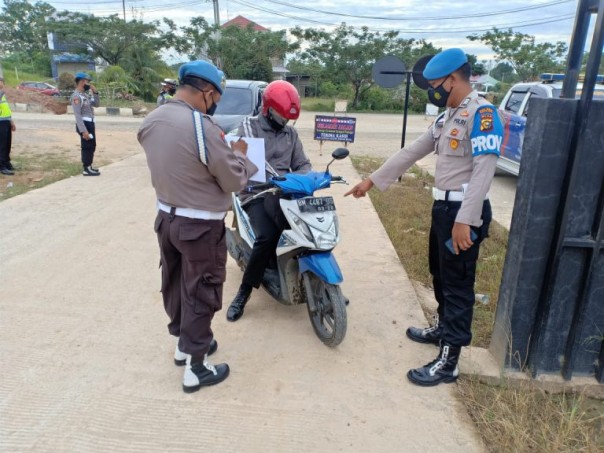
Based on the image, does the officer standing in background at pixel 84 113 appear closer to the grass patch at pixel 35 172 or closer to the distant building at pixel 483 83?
the grass patch at pixel 35 172

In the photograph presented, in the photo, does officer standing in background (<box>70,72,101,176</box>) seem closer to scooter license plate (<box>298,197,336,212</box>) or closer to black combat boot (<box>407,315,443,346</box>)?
scooter license plate (<box>298,197,336,212</box>)

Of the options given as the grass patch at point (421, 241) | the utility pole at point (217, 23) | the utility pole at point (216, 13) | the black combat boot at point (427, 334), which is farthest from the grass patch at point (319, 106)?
the black combat boot at point (427, 334)

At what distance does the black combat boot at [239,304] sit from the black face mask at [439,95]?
1.92 m

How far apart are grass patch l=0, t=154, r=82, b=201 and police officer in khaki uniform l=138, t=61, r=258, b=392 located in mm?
5599

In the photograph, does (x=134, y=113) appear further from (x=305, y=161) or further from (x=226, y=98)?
(x=305, y=161)

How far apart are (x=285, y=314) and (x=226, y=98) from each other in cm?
644

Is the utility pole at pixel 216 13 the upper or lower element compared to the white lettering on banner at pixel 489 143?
upper

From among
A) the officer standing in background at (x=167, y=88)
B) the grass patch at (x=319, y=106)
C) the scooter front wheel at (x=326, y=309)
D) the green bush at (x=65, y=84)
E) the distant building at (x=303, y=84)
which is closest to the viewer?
the scooter front wheel at (x=326, y=309)

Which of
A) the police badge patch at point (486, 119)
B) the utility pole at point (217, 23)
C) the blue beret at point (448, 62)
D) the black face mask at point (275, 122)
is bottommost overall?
the black face mask at point (275, 122)

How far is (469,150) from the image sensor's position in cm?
252

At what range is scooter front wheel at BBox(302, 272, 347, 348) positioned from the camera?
295 centimetres

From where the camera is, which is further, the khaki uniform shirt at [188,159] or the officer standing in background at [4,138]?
the officer standing in background at [4,138]

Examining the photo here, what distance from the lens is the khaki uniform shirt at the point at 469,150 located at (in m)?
2.38

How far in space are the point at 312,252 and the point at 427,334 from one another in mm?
1019
